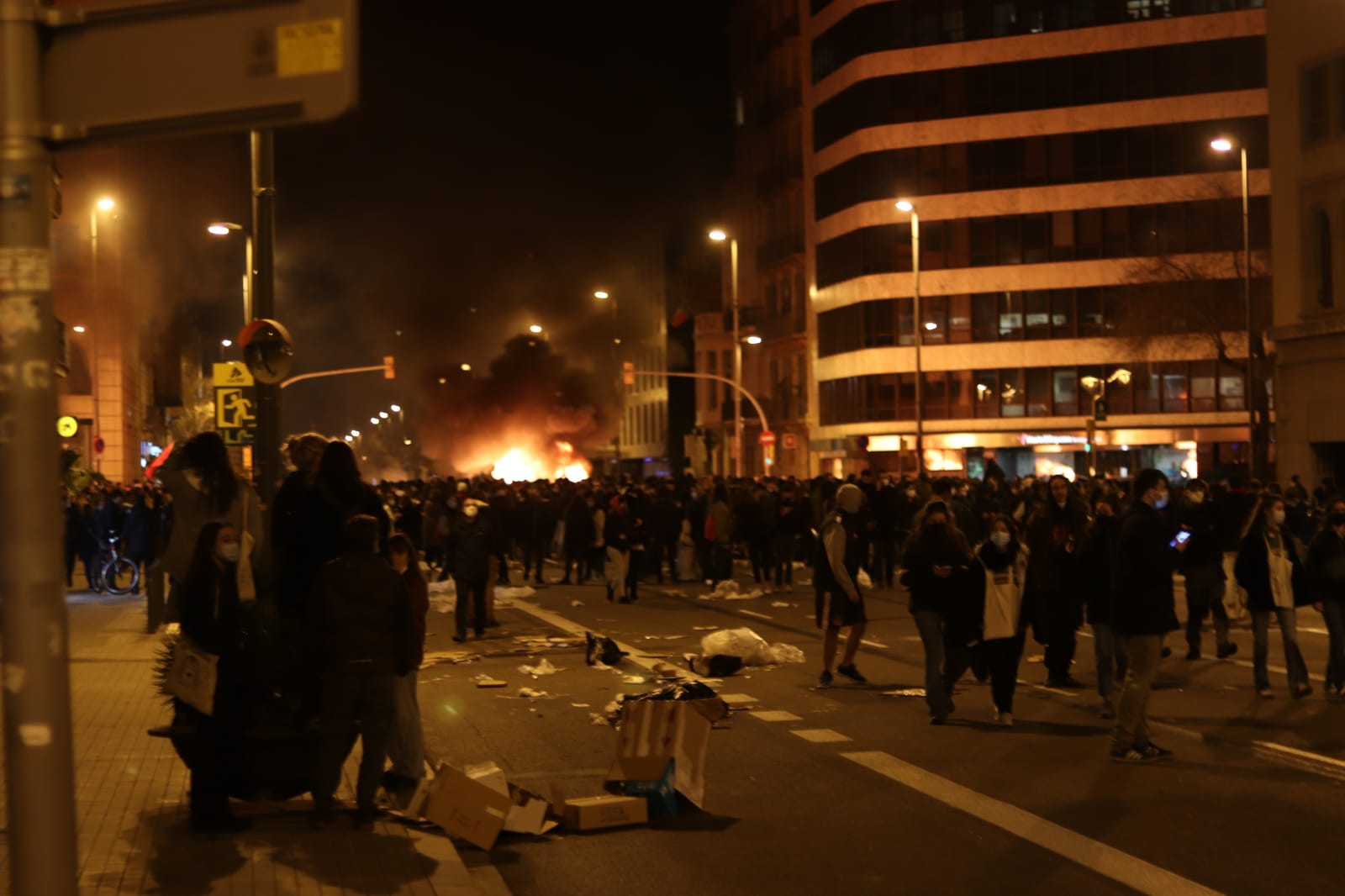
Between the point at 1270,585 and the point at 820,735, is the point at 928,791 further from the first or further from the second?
the point at 1270,585

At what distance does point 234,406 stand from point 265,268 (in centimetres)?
270

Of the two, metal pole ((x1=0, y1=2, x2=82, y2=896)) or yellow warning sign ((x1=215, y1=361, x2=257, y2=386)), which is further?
yellow warning sign ((x1=215, y1=361, x2=257, y2=386))

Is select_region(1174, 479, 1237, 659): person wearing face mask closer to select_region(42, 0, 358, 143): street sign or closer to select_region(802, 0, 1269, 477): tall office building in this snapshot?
select_region(42, 0, 358, 143): street sign

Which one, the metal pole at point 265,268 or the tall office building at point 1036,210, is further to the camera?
the tall office building at point 1036,210

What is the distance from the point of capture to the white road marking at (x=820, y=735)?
36.3ft

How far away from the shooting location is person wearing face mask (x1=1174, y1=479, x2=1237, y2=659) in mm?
15258

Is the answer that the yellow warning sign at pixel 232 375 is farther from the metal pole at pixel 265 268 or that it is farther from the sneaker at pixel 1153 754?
the sneaker at pixel 1153 754

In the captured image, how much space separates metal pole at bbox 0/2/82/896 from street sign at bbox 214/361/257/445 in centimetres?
1152

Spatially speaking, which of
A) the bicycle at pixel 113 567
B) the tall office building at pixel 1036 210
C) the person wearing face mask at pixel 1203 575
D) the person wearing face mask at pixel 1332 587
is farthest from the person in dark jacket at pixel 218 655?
the tall office building at pixel 1036 210

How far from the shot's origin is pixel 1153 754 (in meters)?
10.1

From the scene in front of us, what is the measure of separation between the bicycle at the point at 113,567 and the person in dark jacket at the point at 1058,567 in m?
16.9

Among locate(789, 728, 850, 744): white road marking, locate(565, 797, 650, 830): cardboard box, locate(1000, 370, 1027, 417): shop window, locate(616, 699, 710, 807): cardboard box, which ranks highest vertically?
locate(1000, 370, 1027, 417): shop window

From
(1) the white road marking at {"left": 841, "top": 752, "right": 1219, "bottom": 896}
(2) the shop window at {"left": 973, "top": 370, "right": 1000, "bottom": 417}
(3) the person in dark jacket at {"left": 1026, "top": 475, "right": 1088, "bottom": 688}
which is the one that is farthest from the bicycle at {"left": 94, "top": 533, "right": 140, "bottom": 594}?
(2) the shop window at {"left": 973, "top": 370, "right": 1000, "bottom": 417}

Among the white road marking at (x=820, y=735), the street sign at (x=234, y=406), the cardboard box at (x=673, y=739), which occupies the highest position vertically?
the street sign at (x=234, y=406)
